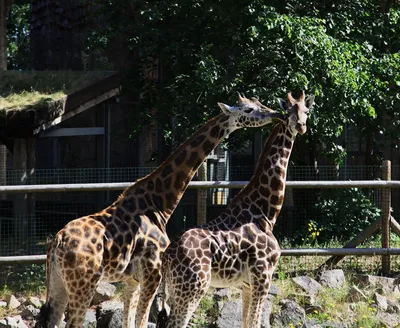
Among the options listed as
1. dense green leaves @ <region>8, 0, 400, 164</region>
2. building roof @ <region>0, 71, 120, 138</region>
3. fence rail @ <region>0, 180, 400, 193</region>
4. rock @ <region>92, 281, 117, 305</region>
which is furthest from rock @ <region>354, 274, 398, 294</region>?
building roof @ <region>0, 71, 120, 138</region>

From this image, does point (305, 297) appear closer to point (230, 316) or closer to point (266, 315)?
point (266, 315)

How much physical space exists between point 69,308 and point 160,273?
2.62 ft

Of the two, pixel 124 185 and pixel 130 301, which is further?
pixel 124 185

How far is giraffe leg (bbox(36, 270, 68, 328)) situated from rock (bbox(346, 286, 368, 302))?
13.5 ft

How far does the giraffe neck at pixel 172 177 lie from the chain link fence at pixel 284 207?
4752 millimetres

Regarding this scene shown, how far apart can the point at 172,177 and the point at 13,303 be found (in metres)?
3.37

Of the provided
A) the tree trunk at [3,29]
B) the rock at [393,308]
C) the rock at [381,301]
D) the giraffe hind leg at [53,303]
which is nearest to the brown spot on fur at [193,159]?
the giraffe hind leg at [53,303]

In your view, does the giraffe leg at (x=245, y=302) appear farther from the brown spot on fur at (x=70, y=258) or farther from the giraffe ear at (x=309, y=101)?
the giraffe ear at (x=309, y=101)

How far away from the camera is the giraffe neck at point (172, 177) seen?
746 centimetres

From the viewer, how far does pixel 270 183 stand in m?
7.65

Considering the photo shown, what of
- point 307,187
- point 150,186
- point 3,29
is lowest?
point 307,187

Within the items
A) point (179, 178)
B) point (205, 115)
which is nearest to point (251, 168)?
point (205, 115)

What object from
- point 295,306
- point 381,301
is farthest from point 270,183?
point 381,301

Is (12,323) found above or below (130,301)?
below
